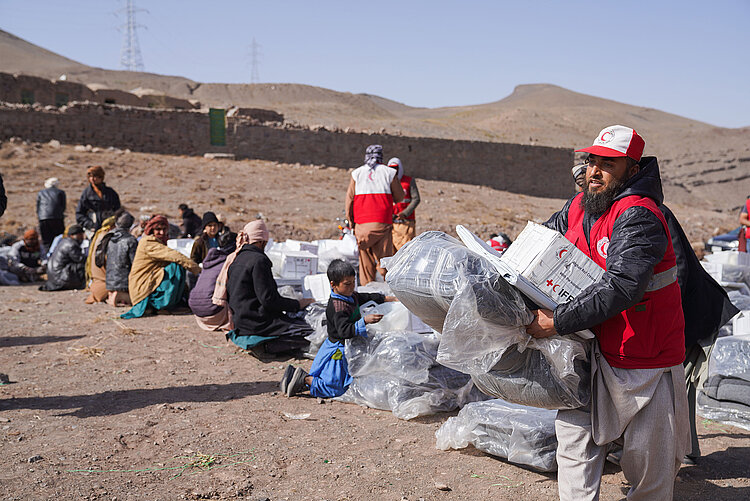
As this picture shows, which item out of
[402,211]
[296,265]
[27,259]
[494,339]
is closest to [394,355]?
[494,339]

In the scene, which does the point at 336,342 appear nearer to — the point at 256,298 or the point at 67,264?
the point at 256,298

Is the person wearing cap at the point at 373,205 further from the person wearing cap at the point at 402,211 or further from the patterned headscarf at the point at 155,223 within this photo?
the patterned headscarf at the point at 155,223

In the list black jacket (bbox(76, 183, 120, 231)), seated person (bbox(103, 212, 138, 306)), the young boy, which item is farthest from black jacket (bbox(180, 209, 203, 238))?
the young boy

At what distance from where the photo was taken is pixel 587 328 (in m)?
2.29

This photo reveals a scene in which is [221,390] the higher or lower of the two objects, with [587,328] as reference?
lower

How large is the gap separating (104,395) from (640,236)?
3789 millimetres

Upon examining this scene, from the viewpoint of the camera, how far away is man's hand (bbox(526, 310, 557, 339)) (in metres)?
2.35

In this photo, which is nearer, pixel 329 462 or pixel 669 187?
pixel 329 462

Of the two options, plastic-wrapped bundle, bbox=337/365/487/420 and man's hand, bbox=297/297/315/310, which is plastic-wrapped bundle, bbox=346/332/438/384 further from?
man's hand, bbox=297/297/315/310

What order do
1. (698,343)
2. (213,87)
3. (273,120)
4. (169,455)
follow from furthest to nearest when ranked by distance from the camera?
(213,87)
(273,120)
(169,455)
(698,343)

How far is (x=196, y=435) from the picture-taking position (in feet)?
12.5

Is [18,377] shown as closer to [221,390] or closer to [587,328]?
[221,390]

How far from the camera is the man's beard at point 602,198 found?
8.05 feet

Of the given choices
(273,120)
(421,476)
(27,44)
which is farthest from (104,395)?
(27,44)
